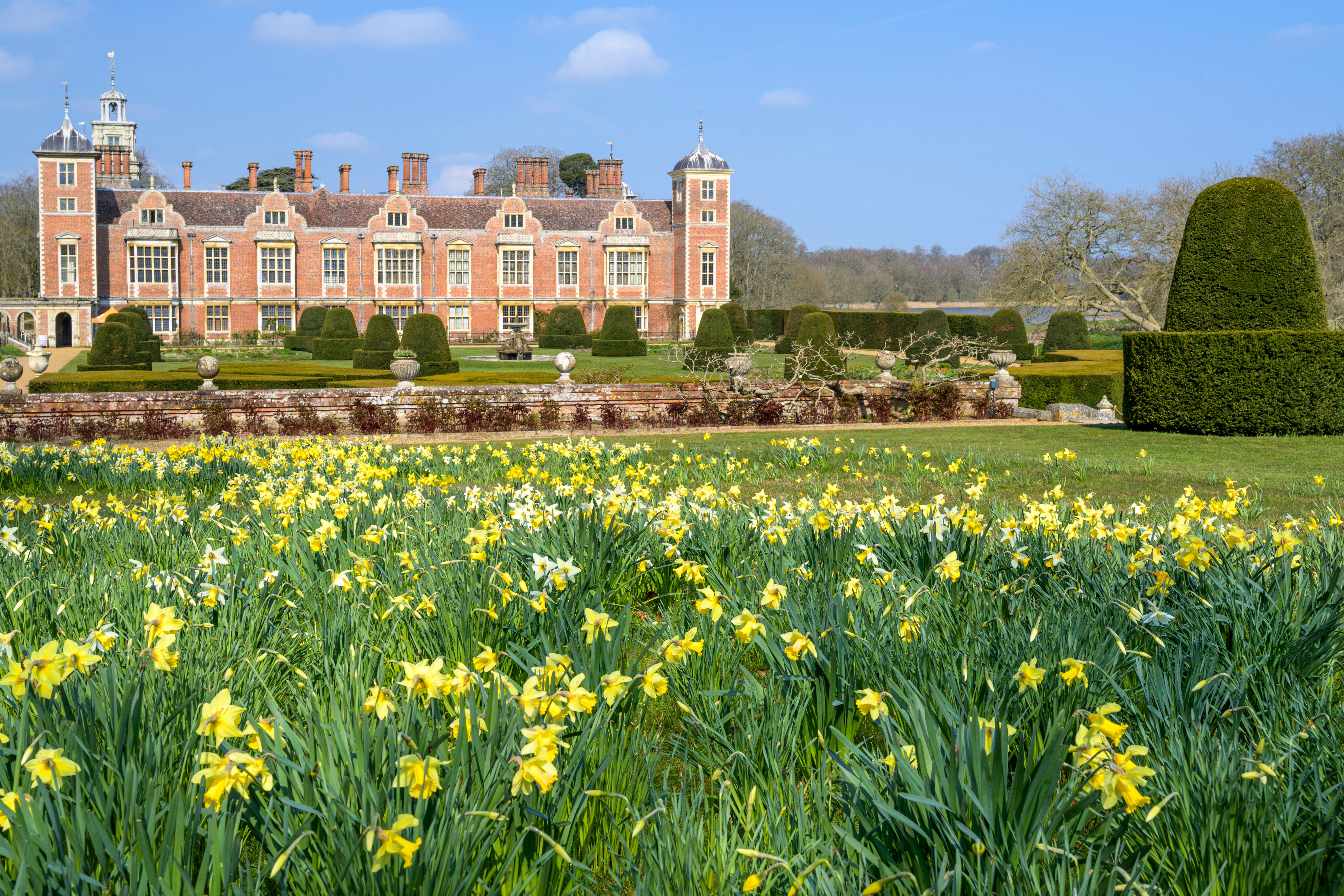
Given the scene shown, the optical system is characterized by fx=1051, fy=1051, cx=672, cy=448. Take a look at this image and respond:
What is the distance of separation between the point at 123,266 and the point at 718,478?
40.1 meters

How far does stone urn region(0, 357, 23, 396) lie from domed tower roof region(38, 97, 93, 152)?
3013 cm

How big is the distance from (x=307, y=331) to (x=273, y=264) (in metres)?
6.36

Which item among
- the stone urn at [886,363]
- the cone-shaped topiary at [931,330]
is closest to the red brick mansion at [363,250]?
the cone-shaped topiary at [931,330]

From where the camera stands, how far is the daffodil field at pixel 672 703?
1858 millimetres

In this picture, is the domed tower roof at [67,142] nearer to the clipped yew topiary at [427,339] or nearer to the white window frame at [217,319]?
the white window frame at [217,319]

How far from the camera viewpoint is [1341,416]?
38.6 ft

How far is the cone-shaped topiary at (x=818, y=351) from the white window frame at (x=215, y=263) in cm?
2496

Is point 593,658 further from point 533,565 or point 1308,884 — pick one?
point 1308,884

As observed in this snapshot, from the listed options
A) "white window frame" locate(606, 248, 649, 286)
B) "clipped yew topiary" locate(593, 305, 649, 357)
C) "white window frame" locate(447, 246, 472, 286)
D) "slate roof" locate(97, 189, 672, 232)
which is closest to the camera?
"clipped yew topiary" locate(593, 305, 649, 357)

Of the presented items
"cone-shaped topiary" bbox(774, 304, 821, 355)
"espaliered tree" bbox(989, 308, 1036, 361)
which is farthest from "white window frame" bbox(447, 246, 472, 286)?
"espaliered tree" bbox(989, 308, 1036, 361)

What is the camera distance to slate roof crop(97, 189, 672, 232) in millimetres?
41688

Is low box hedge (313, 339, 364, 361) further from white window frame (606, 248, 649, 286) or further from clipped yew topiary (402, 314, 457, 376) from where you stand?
white window frame (606, 248, 649, 286)

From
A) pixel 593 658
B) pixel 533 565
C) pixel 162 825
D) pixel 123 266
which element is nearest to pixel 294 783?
pixel 162 825

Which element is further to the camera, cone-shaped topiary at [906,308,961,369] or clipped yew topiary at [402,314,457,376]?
cone-shaped topiary at [906,308,961,369]
